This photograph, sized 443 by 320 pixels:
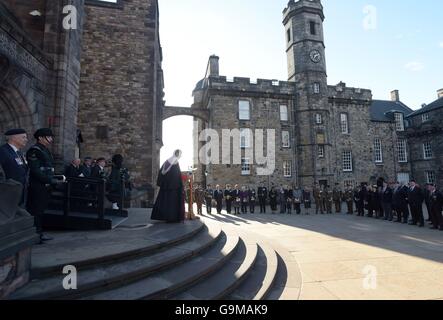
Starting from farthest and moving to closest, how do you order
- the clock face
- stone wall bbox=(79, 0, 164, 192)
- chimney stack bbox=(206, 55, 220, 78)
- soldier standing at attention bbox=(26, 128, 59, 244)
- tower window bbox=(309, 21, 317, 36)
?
1. chimney stack bbox=(206, 55, 220, 78)
2. tower window bbox=(309, 21, 317, 36)
3. the clock face
4. stone wall bbox=(79, 0, 164, 192)
5. soldier standing at attention bbox=(26, 128, 59, 244)

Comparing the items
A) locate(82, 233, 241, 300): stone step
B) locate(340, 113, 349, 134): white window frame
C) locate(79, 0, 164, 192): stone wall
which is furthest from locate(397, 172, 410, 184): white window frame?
locate(82, 233, 241, 300): stone step

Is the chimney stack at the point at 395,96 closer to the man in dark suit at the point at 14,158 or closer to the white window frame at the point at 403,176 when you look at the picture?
A: the white window frame at the point at 403,176

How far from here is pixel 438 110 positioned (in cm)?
2973

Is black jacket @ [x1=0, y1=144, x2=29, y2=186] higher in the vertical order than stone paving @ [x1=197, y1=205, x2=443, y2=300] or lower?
higher

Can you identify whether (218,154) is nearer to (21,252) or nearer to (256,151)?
(256,151)

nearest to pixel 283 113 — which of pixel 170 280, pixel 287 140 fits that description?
pixel 287 140

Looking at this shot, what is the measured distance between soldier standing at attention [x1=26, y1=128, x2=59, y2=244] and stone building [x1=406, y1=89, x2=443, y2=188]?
1424 inches

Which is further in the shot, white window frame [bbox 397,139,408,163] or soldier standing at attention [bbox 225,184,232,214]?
white window frame [bbox 397,139,408,163]

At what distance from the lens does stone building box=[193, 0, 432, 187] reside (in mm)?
25156

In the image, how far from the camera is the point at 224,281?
12.2 feet

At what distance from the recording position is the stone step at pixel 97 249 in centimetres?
306

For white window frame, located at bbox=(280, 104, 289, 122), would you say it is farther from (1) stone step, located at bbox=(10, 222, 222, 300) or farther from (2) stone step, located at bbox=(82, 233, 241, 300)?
(1) stone step, located at bbox=(10, 222, 222, 300)

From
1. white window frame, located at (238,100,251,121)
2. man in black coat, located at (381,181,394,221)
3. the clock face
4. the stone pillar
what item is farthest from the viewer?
the clock face

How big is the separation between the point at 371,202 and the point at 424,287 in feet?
36.6
